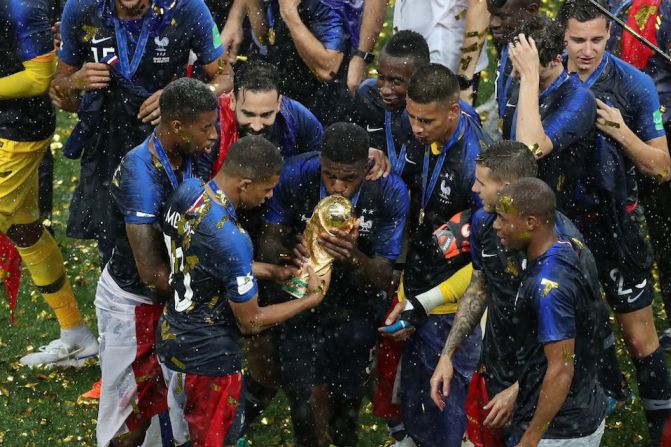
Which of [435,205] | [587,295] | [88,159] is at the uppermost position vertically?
[587,295]

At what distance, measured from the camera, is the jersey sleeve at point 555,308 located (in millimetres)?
4840

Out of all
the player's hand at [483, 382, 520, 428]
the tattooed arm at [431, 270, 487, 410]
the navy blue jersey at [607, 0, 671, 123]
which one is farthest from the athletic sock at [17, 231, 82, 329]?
the navy blue jersey at [607, 0, 671, 123]

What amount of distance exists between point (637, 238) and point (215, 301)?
2528mm

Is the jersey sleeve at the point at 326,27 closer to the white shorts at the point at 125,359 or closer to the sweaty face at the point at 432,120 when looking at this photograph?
the sweaty face at the point at 432,120

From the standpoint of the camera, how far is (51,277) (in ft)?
24.9

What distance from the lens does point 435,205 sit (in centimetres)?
614

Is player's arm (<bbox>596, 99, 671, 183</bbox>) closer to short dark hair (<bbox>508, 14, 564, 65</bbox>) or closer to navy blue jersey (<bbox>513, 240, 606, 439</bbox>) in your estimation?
short dark hair (<bbox>508, 14, 564, 65</bbox>)

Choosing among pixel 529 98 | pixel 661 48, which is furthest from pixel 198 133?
pixel 661 48

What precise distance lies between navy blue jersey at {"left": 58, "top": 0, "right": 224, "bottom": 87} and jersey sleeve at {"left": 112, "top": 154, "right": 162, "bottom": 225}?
1098 mm

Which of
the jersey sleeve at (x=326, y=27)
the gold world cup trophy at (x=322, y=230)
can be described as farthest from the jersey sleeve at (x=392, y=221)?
the jersey sleeve at (x=326, y=27)

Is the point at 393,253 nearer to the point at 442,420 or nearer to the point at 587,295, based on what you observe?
the point at 442,420

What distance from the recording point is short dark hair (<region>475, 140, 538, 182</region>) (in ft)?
17.5

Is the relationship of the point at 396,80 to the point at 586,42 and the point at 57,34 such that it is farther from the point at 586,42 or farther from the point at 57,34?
the point at 57,34

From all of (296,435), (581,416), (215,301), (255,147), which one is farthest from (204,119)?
(581,416)
